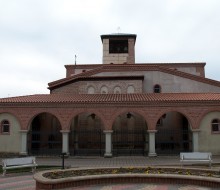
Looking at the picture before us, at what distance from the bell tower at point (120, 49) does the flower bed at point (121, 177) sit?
26668 millimetres

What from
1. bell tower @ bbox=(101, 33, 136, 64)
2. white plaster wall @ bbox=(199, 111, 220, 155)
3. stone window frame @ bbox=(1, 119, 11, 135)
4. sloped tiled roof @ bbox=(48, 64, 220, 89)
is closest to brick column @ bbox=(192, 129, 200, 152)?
white plaster wall @ bbox=(199, 111, 220, 155)

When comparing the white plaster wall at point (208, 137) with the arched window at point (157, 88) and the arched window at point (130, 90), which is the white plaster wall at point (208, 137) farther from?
the arched window at point (130, 90)

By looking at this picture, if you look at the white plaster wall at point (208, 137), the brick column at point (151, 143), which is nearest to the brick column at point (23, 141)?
the brick column at point (151, 143)

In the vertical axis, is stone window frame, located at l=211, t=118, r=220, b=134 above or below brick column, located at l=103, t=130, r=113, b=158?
above

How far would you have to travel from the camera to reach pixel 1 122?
24.6 metres

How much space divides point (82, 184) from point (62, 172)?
220cm

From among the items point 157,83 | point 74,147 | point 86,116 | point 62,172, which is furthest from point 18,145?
point 157,83

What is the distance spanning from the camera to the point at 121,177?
12.2 m

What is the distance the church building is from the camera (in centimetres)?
2361

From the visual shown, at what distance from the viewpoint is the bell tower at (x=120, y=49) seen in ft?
129

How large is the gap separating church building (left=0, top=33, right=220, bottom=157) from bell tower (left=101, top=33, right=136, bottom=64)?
925 cm

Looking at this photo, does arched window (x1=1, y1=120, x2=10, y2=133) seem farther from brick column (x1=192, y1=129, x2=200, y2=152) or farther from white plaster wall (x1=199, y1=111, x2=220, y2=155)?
white plaster wall (x1=199, y1=111, x2=220, y2=155)

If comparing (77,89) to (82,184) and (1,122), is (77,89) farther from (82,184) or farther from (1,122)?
(82,184)

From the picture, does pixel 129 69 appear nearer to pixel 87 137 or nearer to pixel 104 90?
pixel 104 90
